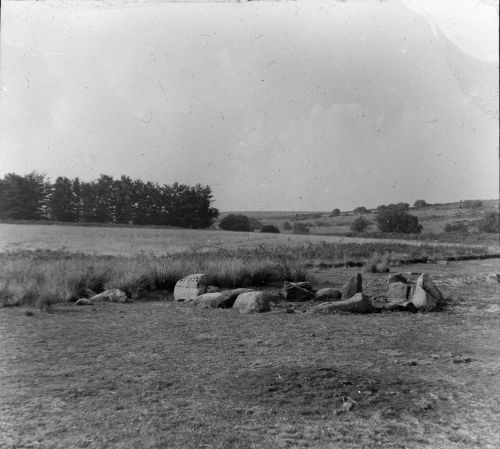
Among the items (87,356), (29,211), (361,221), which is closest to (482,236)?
(361,221)

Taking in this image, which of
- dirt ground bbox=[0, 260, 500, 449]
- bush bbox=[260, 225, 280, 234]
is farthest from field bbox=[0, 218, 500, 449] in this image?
bush bbox=[260, 225, 280, 234]

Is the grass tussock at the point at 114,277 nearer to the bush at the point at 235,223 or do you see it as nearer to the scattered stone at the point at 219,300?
the scattered stone at the point at 219,300

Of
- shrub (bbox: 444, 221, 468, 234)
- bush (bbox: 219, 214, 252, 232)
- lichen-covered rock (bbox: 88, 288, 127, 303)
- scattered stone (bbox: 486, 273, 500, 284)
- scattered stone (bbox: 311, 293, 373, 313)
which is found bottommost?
scattered stone (bbox: 486, 273, 500, 284)

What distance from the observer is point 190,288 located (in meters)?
11.0

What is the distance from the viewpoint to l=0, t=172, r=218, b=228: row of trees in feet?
81.8

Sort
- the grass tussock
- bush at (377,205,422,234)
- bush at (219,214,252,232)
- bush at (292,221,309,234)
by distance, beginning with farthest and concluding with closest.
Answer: bush at (377,205,422,234), bush at (292,221,309,234), bush at (219,214,252,232), the grass tussock

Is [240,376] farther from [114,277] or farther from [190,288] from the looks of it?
[114,277]

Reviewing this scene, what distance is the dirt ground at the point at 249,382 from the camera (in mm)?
3734

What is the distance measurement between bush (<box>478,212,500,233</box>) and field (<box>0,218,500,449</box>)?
3338cm

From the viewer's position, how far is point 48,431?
12.2ft

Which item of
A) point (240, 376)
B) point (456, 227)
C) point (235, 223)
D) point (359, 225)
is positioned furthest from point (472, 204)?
point (240, 376)

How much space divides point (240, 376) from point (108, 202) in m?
22.2

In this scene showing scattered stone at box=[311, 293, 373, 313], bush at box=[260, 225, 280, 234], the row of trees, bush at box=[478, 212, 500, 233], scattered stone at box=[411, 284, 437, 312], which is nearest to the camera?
scattered stone at box=[311, 293, 373, 313]

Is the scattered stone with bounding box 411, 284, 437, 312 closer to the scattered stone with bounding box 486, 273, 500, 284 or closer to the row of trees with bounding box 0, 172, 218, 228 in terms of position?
the scattered stone with bounding box 486, 273, 500, 284
